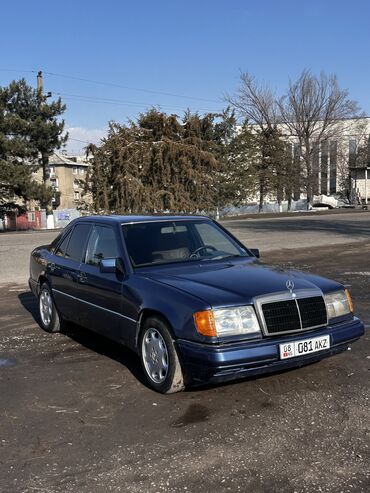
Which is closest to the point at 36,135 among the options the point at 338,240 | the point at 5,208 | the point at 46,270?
the point at 5,208

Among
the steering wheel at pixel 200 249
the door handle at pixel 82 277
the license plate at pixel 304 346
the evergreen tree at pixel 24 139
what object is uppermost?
the evergreen tree at pixel 24 139

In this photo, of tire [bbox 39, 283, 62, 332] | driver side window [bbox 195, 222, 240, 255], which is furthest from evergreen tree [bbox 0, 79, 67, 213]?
driver side window [bbox 195, 222, 240, 255]

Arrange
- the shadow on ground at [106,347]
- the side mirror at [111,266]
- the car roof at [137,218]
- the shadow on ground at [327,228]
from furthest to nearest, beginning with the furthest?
the shadow on ground at [327,228] < the car roof at [137,218] < the shadow on ground at [106,347] < the side mirror at [111,266]

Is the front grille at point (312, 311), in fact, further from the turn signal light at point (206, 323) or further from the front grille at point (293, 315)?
the turn signal light at point (206, 323)

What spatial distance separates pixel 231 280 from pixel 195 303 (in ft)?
1.77

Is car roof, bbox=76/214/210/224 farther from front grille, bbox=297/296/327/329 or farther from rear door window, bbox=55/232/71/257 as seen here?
front grille, bbox=297/296/327/329

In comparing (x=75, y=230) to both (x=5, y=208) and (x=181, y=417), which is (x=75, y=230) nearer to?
(x=181, y=417)

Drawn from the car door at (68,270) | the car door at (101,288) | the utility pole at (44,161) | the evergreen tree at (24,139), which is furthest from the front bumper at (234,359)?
the utility pole at (44,161)

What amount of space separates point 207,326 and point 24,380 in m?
2.09

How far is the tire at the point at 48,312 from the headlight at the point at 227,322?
310 centimetres

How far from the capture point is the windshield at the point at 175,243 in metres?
5.39

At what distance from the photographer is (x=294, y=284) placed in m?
4.58

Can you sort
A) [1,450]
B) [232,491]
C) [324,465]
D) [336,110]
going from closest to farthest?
[232,491] < [324,465] < [1,450] < [336,110]

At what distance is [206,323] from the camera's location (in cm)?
414
